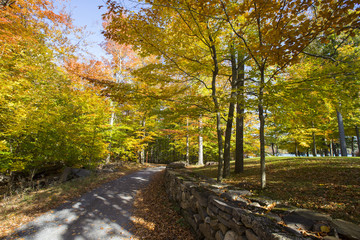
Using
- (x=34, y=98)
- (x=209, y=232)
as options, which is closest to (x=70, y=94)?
(x=34, y=98)

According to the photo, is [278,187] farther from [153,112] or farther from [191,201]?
[153,112]

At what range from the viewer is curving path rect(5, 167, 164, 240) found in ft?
13.0

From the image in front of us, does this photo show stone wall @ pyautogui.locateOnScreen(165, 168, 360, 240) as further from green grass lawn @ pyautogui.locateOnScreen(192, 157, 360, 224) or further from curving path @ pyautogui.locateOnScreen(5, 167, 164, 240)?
curving path @ pyautogui.locateOnScreen(5, 167, 164, 240)

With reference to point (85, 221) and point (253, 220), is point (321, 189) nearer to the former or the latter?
point (253, 220)

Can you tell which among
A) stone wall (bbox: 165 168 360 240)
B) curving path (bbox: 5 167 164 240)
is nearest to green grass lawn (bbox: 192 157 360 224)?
stone wall (bbox: 165 168 360 240)

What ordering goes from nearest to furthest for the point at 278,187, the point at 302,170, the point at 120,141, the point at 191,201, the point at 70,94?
1. the point at 191,201
2. the point at 278,187
3. the point at 302,170
4. the point at 70,94
5. the point at 120,141

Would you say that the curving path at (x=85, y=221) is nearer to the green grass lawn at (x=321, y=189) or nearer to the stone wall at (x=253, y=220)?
the stone wall at (x=253, y=220)

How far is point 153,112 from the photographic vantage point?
281 inches

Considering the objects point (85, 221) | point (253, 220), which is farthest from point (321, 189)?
point (85, 221)

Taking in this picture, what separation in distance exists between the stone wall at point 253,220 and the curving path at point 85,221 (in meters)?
1.97

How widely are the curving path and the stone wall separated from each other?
1.97m

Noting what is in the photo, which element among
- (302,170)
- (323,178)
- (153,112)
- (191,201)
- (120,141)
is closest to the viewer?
(191,201)

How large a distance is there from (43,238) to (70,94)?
9757 millimetres

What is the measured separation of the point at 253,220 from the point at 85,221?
458 cm
